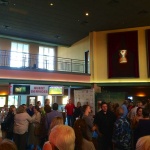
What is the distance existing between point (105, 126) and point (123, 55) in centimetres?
1024

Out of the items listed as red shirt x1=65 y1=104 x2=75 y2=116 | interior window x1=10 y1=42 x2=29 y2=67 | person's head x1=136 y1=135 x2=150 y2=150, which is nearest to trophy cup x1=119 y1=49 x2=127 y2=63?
red shirt x1=65 y1=104 x2=75 y2=116

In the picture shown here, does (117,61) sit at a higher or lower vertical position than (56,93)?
higher

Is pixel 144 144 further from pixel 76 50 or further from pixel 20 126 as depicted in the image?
pixel 76 50

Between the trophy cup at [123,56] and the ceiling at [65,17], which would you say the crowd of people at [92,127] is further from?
the trophy cup at [123,56]

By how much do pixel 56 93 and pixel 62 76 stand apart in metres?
1.91

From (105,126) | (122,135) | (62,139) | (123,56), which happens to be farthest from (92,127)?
(123,56)

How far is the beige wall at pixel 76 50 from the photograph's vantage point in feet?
55.3

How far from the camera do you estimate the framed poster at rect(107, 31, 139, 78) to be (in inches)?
581

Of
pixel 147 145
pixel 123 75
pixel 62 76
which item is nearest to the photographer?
pixel 147 145

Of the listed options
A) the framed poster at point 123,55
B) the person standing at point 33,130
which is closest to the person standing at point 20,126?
the person standing at point 33,130

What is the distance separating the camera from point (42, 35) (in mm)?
15680

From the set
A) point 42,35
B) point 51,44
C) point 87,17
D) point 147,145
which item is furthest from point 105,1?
point 147,145

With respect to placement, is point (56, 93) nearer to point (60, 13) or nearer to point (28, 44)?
point (60, 13)

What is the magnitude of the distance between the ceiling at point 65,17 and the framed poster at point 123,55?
2.28ft
